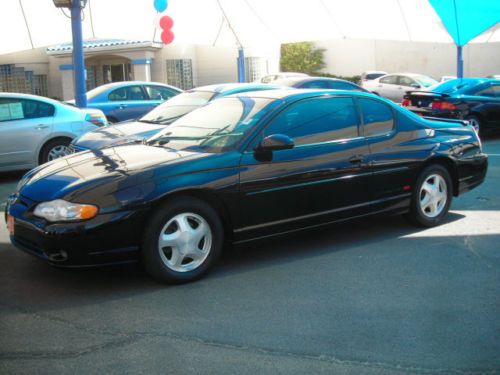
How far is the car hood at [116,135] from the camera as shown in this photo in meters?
Answer: 8.32

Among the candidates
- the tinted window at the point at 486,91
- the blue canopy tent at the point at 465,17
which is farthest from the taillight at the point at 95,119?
the blue canopy tent at the point at 465,17

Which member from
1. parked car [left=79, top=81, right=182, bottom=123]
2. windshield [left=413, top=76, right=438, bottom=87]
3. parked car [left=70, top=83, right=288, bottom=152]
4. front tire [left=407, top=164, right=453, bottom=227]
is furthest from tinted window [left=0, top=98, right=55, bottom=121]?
windshield [left=413, top=76, right=438, bottom=87]

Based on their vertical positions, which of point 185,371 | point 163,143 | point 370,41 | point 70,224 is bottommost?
point 185,371

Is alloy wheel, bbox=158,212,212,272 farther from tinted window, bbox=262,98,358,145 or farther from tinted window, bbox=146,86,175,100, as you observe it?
tinted window, bbox=146,86,175,100

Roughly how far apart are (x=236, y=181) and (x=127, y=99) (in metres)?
9.40

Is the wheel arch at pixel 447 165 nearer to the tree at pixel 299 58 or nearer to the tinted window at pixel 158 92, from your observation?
the tinted window at pixel 158 92

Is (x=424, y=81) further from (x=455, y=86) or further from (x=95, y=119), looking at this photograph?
(x=95, y=119)

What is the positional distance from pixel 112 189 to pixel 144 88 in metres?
9.89

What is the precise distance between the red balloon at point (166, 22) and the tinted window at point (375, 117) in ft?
63.6

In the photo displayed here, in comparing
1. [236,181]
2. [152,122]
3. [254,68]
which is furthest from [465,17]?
[236,181]

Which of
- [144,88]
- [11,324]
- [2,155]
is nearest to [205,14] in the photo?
[144,88]

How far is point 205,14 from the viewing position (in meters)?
25.6

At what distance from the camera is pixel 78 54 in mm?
13133

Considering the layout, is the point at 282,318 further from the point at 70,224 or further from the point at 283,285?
the point at 70,224
